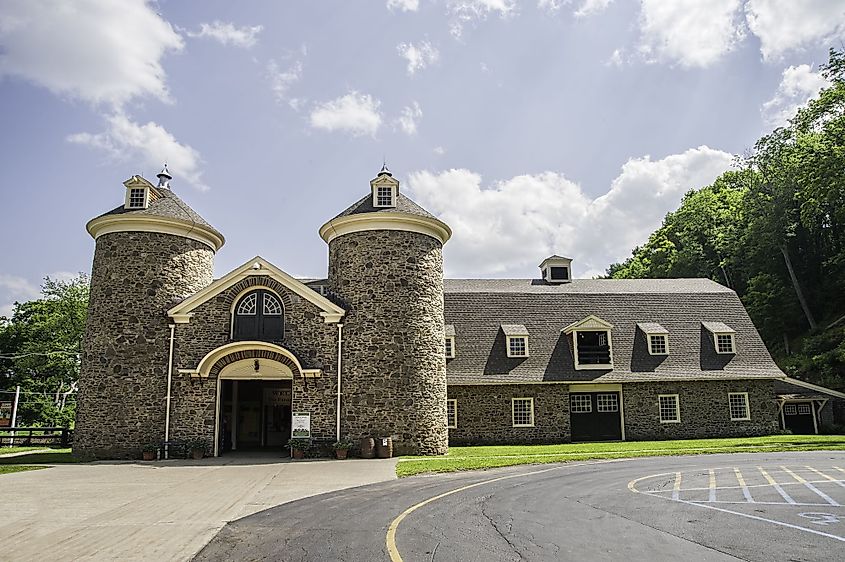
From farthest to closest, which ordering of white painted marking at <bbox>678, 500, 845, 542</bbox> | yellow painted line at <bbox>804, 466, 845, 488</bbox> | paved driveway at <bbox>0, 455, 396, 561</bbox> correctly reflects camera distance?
yellow painted line at <bbox>804, 466, 845, 488</bbox> < paved driveway at <bbox>0, 455, 396, 561</bbox> < white painted marking at <bbox>678, 500, 845, 542</bbox>

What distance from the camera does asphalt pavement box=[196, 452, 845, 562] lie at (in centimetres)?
801

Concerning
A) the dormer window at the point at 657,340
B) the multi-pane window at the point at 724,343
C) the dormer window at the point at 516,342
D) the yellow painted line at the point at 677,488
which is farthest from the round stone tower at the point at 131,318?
the multi-pane window at the point at 724,343

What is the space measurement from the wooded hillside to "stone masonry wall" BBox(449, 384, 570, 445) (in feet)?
59.1

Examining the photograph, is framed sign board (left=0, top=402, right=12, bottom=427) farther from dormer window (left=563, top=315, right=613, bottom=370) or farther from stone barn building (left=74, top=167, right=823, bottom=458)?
dormer window (left=563, top=315, right=613, bottom=370)

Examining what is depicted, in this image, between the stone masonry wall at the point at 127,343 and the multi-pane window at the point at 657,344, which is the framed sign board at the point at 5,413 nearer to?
the stone masonry wall at the point at 127,343

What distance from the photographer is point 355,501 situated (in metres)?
12.5

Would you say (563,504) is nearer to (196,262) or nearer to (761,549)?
(761,549)

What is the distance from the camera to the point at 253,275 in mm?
23062

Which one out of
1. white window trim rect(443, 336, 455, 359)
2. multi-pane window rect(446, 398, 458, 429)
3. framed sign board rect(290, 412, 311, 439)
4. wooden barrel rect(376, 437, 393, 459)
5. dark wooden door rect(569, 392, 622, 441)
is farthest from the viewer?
white window trim rect(443, 336, 455, 359)

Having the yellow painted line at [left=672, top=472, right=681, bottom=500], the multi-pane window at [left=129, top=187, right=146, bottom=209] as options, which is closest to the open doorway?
the multi-pane window at [left=129, top=187, right=146, bottom=209]

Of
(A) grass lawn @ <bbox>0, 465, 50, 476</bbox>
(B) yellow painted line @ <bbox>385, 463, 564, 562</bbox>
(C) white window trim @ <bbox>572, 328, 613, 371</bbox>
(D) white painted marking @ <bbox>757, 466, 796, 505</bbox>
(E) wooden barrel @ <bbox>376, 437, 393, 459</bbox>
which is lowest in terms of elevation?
(B) yellow painted line @ <bbox>385, 463, 564, 562</bbox>

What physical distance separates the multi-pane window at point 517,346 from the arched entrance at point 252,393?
971cm

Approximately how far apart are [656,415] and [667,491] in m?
16.4

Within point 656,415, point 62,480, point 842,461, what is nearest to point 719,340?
point 656,415
